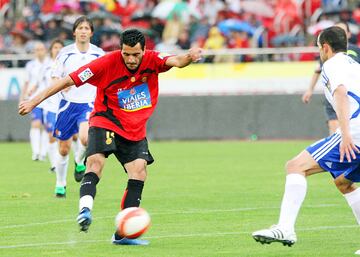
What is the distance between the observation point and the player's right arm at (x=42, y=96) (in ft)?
34.7

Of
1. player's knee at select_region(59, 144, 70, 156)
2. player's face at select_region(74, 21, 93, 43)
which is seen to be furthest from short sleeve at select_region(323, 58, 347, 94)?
player's knee at select_region(59, 144, 70, 156)

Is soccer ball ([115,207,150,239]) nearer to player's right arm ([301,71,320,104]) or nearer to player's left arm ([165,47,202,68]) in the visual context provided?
player's left arm ([165,47,202,68])

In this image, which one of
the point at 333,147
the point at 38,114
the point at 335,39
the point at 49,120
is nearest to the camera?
the point at 333,147

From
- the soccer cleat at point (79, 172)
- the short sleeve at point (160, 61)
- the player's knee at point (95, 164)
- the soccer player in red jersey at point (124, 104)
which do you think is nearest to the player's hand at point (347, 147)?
the soccer player in red jersey at point (124, 104)

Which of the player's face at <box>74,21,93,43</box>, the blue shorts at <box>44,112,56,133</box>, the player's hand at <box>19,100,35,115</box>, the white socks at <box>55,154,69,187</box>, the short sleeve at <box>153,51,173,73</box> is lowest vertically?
the blue shorts at <box>44,112,56,133</box>

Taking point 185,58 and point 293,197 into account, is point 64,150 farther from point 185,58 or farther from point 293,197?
point 293,197

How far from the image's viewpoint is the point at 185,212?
1354cm

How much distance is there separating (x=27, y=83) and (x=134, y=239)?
12981 millimetres

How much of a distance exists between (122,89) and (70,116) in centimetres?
464

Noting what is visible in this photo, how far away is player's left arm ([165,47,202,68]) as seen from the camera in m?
10.4

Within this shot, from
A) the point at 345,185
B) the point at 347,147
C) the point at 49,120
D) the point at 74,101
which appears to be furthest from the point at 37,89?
the point at 347,147

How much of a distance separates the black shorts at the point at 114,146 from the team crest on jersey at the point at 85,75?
546 millimetres

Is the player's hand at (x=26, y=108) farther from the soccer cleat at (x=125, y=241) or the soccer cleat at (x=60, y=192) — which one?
the soccer cleat at (x=60, y=192)

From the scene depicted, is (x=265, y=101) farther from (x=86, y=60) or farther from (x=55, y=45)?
(x=86, y=60)
